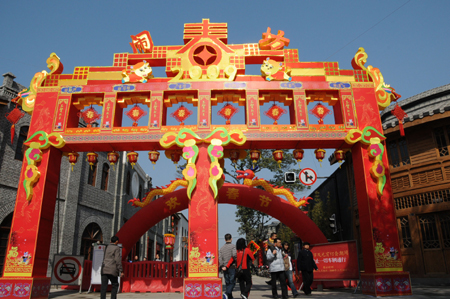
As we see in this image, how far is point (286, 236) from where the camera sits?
20.9m

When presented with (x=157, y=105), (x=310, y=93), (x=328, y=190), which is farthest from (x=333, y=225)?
(x=157, y=105)

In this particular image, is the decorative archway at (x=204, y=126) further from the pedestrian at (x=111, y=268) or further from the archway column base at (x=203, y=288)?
the pedestrian at (x=111, y=268)

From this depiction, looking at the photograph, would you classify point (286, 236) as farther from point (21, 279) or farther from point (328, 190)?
point (21, 279)

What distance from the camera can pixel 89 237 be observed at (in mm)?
15789

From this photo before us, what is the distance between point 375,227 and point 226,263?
12.2 feet

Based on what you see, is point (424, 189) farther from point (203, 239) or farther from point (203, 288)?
point (203, 288)

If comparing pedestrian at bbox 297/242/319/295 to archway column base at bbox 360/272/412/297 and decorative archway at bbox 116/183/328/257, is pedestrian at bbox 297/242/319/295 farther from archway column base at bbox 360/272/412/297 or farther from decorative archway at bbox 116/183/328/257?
decorative archway at bbox 116/183/328/257

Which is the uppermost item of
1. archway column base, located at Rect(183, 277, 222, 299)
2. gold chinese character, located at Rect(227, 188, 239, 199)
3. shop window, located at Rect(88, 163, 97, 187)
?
shop window, located at Rect(88, 163, 97, 187)

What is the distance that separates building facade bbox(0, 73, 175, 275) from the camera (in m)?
12.1

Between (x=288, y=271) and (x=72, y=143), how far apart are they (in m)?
6.46

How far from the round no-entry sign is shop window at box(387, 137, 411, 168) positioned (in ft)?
36.8

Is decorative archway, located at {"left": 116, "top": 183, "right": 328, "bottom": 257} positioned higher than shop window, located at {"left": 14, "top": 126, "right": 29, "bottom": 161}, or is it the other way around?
shop window, located at {"left": 14, "top": 126, "right": 29, "bottom": 161}

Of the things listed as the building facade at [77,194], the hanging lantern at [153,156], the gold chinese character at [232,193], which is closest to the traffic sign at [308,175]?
the gold chinese character at [232,193]

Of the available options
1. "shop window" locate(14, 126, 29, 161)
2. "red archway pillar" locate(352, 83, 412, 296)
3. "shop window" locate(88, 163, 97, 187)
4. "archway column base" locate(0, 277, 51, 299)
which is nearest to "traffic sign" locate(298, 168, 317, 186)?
"red archway pillar" locate(352, 83, 412, 296)
